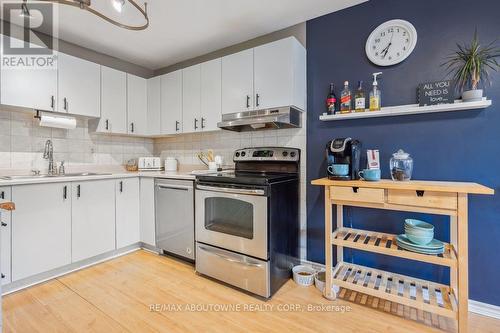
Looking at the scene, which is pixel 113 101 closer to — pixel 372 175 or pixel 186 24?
pixel 186 24

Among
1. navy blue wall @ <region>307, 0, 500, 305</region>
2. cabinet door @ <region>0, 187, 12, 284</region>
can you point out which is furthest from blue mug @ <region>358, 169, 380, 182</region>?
cabinet door @ <region>0, 187, 12, 284</region>

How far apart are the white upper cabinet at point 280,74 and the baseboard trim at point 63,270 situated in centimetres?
218

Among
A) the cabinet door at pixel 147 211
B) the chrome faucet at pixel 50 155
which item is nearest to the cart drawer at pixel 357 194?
the cabinet door at pixel 147 211

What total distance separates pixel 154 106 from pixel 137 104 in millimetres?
211

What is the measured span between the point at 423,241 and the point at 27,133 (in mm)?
3598

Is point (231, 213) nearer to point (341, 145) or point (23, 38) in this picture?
point (341, 145)

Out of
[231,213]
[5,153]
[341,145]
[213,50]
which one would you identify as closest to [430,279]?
[341,145]

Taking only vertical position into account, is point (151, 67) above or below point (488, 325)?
above

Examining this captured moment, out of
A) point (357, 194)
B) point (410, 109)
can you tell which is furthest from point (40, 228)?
point (410, 109)

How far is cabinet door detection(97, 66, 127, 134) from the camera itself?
2.84 meters

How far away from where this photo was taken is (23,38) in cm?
239

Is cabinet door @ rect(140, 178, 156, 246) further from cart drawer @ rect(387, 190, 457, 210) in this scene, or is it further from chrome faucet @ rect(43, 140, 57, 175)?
cart drawer @ rect(387, 190, 457, 210)

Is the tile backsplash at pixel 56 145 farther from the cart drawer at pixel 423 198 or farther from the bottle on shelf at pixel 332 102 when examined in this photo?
the cart drawer at pixel 423 198

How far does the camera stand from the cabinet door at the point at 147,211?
2.76 metres
